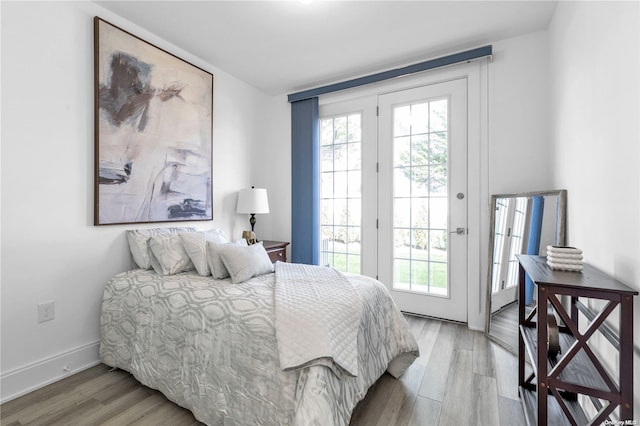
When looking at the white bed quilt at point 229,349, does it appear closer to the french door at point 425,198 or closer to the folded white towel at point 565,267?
the folded white towel at point 565,267

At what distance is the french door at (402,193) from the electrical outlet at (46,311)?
2500 millimetres

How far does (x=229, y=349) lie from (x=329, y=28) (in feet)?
8.31

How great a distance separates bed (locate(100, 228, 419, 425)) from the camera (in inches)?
51.4

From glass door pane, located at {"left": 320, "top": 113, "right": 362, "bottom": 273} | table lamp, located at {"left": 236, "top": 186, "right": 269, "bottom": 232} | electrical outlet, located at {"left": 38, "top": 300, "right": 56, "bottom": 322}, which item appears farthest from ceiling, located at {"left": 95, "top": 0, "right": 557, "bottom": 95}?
electrical outlet, located at {"left": 38, "top": 300, "right": 56, "bottom": 322}

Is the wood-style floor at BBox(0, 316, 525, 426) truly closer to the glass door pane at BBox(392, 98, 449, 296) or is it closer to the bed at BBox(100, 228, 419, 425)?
the bed at BBox(100, 228, 419, 425)

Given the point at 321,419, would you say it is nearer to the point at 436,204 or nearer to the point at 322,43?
the point at 436,204

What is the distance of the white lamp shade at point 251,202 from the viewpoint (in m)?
3.25

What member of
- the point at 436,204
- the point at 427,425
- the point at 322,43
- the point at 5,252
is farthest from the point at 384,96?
the point at 5,252

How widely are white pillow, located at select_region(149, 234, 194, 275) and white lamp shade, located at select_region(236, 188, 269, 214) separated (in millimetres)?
994

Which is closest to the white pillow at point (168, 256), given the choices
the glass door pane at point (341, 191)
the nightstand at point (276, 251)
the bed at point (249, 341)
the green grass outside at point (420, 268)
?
the bed at point (249, 341)

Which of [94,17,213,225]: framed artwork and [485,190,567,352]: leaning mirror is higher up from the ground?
[94,17,213,225]: framed artwork

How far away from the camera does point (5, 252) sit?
5.84ft

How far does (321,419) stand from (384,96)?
9.97 ft

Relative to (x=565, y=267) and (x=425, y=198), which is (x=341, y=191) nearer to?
(x=425, y=198)
